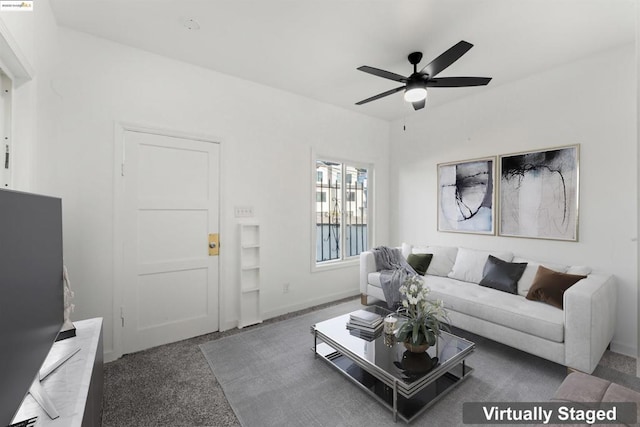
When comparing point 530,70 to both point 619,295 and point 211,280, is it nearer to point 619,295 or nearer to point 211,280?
point 619,295

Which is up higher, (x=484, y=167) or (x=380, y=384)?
(x=484, y=167)

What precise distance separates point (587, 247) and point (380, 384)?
2612 mm

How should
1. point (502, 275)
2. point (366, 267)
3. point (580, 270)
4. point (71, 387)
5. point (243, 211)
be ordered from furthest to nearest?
point (366, 267) → point (243, 211) → point (502, 275) → point (580, 270) → point (71, 387)

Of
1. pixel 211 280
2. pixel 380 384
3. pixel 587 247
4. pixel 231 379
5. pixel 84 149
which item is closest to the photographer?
pixel 380 384

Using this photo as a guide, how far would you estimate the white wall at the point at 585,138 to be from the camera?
2.64 meters

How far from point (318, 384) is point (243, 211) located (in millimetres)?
1989

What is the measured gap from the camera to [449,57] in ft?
6.89

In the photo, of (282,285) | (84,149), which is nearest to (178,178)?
(84,149)

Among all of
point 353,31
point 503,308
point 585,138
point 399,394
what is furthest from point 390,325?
point 585,138

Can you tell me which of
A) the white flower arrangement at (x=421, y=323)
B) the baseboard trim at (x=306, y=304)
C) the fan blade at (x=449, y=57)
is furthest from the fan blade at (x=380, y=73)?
the baseboard trim at (x=306, y=304)

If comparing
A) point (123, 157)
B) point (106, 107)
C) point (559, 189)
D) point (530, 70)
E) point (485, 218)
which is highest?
point (530, 70)

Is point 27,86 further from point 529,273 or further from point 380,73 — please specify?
Answer: point 529,273

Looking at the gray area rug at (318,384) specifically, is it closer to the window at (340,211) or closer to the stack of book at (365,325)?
the stack of book at (365,325)

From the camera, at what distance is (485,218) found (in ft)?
12.0
